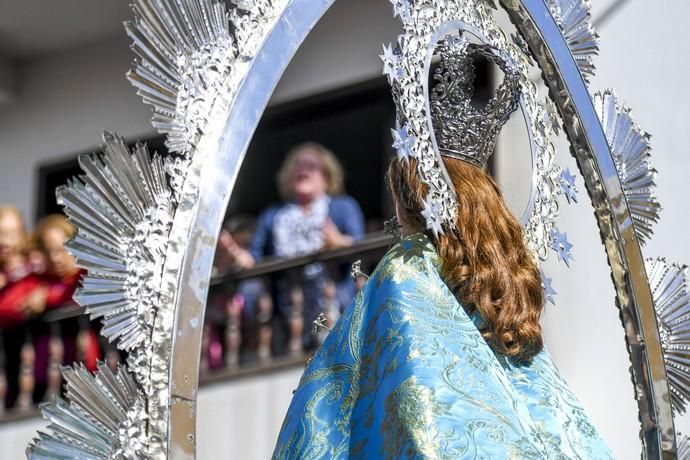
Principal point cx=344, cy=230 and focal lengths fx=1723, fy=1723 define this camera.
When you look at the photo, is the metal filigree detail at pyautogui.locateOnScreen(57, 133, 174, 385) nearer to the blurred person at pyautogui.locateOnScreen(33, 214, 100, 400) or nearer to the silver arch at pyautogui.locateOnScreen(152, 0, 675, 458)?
the silver arch at pyautogui.locateOnScreen(152, 0, 675, 458)

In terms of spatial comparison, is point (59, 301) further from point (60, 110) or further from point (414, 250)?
point (414, 250)

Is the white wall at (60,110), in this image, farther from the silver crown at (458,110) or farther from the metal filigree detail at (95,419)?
the metal filigree detail at (95,419)

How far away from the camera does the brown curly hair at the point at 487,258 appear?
2.70 metres

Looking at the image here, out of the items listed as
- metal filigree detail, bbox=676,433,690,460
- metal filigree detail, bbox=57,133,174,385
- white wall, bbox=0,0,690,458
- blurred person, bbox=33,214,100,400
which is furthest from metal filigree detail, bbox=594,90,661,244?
blurred person, bbox=33,214,100,400

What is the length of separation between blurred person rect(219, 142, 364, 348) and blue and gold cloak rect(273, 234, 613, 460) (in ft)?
11.2

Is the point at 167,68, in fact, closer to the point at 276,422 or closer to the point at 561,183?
the point at 561,183

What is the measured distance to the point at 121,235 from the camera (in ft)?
7.87

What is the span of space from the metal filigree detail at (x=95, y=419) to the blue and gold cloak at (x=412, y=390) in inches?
12.2

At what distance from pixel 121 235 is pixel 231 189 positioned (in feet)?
0.58

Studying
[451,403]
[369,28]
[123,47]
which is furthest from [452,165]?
[123,47]

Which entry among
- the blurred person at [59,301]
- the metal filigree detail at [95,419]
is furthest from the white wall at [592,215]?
the metal filigree detail at [95,419]

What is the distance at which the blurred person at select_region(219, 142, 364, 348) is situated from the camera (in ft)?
20.1

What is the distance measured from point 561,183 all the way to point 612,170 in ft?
0.67

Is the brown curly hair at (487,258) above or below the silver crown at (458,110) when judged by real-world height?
below
